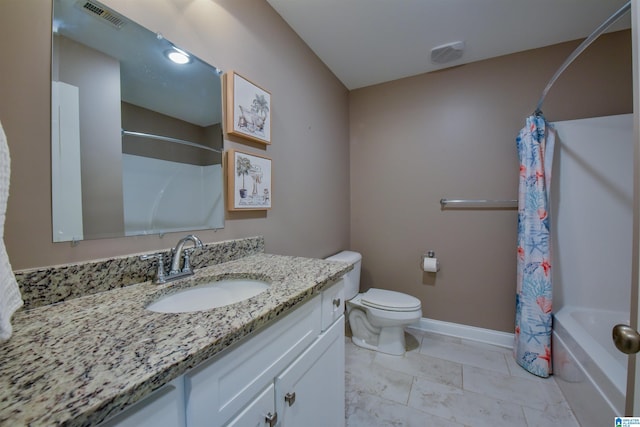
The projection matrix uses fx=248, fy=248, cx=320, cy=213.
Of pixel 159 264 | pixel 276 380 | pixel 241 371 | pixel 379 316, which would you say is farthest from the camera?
pixel 379 316

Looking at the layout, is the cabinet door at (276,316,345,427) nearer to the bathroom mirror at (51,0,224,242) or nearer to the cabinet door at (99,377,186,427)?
the cabinet door at (99,377,186,427)

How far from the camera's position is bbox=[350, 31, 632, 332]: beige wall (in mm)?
1801

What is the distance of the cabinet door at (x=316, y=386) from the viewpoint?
750mm

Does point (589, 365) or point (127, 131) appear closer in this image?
point (127, 131)

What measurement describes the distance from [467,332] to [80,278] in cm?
251

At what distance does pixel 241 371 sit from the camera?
598 mm

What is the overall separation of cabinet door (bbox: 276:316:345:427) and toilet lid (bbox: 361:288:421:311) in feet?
2.59

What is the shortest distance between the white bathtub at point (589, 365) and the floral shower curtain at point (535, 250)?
0.09 metres

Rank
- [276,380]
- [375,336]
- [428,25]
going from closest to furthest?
[276,380]
[428,25]
[375,336]

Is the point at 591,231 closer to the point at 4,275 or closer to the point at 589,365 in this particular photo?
the point at 589,365

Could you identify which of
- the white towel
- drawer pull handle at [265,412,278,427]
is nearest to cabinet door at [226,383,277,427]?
drawer pull handle at [265,412,278,427]

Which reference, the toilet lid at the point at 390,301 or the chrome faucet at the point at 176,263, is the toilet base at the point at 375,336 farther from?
the chrome faucet at the point at 176,263

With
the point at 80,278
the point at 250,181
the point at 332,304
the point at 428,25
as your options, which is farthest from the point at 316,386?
the point at 428,25

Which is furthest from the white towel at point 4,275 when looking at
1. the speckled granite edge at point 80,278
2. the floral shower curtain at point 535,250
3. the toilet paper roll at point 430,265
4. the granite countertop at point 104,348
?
the floral shower curtain at point 535,250
